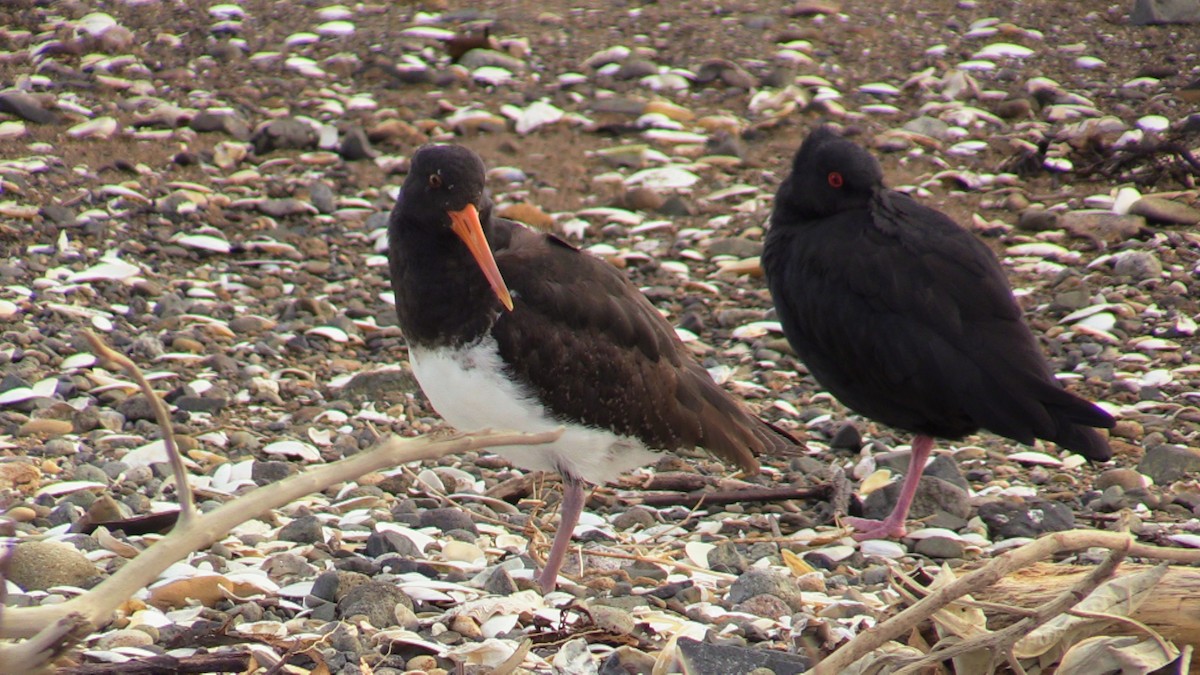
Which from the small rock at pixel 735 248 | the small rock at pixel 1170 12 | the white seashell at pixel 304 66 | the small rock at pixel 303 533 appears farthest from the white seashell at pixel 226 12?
the small rock at pixel 303 533

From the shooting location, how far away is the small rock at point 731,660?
3199 millimetres

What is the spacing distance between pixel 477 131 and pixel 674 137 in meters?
1.27

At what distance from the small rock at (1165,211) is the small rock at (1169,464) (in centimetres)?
240

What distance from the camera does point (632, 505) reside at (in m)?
5.24

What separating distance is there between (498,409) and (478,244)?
516 mm

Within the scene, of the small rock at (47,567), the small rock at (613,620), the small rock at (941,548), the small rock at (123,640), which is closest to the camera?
the small rock at (123,640)

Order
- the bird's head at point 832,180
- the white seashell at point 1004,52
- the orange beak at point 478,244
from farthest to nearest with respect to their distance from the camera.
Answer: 1. the white seashell at point 1004,52
2. the bird's head at point 832,180
3. the orange beak at point 478,244

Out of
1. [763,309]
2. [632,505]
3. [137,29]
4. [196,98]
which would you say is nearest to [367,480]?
[632,505]

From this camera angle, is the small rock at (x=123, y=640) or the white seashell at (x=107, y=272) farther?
the white seashell at (x=107, y=272)

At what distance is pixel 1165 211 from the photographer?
7.43 metres

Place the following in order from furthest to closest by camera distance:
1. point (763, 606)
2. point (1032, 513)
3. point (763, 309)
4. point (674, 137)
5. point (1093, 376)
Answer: point (674, 137)
point (763, 309)
point (1093, 376)
point (1032, 513)
point (763, 606)

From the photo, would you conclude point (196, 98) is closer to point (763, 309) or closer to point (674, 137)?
point (674, 137)

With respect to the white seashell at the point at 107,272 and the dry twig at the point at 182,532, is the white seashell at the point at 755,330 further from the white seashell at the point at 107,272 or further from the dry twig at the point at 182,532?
the dry twig at the point at 182,532

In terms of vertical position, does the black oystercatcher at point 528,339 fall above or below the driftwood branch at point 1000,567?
below
